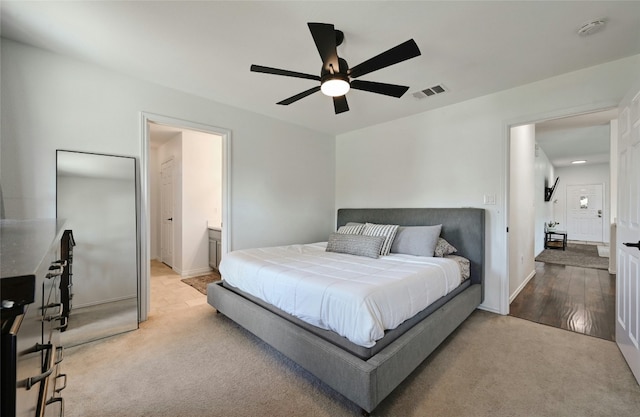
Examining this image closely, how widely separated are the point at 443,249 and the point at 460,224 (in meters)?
0.41

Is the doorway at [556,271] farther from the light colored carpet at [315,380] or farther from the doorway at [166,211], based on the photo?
the doorway at [166,211]

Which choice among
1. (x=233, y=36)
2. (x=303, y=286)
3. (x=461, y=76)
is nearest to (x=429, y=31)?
(x=461, y=76)

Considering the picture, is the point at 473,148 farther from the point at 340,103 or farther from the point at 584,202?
the point at 584,202

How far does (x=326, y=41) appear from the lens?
1.73 meters

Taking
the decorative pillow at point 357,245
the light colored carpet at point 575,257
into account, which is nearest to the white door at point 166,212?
the decorative pillow at point 357,245

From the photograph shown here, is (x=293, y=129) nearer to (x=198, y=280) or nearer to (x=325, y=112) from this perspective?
(x=325, y=112)

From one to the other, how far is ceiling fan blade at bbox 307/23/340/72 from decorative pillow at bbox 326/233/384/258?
1776 mm

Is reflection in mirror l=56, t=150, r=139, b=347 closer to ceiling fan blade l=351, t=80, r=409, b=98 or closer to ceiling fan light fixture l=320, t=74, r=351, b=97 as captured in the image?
ceiling fan light fixture l=320, t=74, r=351, b=97

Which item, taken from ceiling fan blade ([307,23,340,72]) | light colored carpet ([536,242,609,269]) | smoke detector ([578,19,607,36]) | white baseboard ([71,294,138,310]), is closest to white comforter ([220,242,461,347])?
white baseboard ([71,294,138,310])

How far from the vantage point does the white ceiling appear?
1.83 meters

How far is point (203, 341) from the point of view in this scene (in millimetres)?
2467

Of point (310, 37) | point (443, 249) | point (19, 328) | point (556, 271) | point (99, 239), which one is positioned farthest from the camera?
point (556, 271)

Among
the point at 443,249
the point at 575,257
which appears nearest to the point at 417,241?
the point at 443,249

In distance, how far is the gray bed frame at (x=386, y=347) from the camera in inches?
61.0
